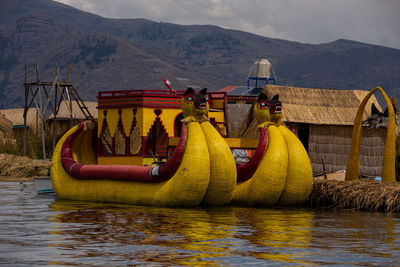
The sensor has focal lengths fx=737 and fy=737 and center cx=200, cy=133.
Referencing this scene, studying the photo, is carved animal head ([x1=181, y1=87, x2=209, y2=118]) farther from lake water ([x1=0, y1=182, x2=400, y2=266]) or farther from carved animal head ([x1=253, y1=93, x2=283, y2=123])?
lake water ([x1=0, y1=182, x2=400, y2=266])

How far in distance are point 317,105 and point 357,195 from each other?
1299 centimetres

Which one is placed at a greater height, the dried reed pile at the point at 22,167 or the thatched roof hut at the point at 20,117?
the thatched roof hut at the point at 20,117

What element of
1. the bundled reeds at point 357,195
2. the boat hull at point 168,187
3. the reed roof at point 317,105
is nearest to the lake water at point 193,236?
the boat hull at point 168,187

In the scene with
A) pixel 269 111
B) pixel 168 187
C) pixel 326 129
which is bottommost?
Answer: pixel 168 187

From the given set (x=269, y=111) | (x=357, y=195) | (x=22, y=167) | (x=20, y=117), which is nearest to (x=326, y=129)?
(x=269, y=111)

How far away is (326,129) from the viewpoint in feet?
105

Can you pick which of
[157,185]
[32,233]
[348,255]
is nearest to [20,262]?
[32,233]

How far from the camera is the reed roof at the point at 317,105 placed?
3167cm

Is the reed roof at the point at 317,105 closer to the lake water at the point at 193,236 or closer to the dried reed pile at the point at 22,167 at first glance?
the dried reed pile at the point at 22,167

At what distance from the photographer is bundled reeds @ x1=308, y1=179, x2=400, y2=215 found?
19375mm

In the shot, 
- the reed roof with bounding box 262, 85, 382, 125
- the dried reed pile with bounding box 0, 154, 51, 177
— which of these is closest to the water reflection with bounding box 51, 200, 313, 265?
the reed roof with bounding box 262, 85, 382, 125

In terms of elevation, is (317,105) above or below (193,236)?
above

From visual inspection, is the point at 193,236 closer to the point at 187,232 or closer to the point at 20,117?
the point at 187,232

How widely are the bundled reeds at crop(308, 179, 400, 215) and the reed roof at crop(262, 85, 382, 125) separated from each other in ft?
32.7
